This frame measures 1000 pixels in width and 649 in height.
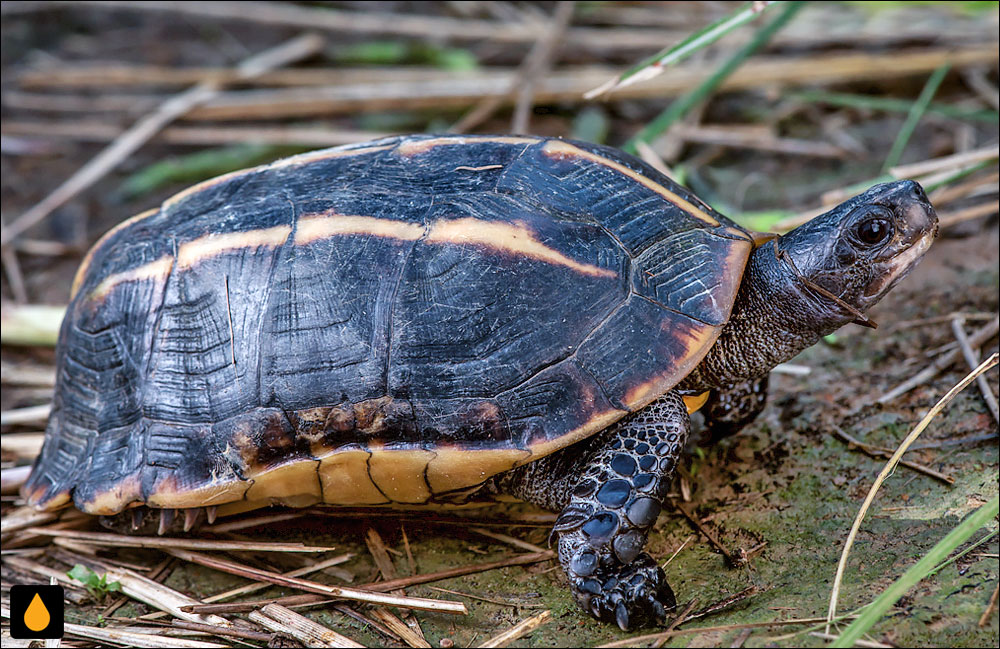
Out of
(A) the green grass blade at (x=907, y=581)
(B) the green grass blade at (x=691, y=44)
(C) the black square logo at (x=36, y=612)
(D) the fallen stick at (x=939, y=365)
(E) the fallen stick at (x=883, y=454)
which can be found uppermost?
(B) the green grass blade at (x=691, y=44)

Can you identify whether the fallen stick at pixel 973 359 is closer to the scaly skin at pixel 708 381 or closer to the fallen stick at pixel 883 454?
the fallen stick at pixel 883 454

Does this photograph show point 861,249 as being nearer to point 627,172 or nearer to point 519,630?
point 627,172

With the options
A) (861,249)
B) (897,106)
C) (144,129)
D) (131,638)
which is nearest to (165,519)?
(131,638)

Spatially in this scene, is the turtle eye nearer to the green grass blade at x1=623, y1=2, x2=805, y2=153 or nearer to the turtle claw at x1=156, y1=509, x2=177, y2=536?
the green grass blade at x1=623, y1=2, x2=805, y2=153

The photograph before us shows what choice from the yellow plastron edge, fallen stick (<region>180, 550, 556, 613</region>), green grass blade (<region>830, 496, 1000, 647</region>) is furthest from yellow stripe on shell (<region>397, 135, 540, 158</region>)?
green grass blade (<region>830, 496, 1000, 647</region>)

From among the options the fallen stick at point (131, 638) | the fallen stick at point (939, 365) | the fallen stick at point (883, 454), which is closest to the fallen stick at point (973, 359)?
the fallen stick at point (939, 365)

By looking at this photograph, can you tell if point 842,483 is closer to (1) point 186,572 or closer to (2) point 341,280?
(2) point 341,280
